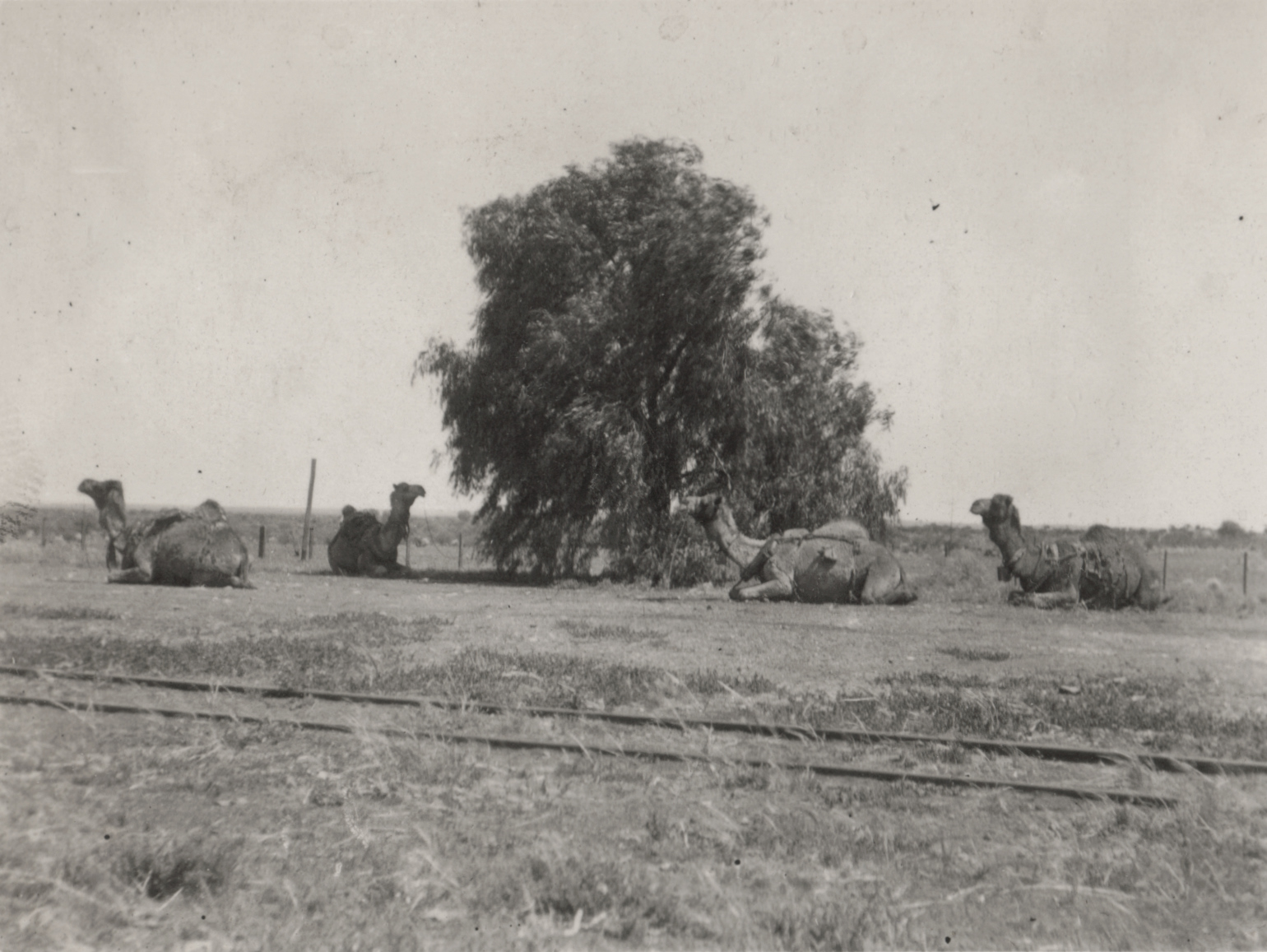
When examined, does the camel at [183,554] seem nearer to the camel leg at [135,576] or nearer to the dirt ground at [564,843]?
the camel leg at [135,576]

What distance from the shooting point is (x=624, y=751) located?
292 inches

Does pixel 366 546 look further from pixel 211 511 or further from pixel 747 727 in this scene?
pixel 747 727

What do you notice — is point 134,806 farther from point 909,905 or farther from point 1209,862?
point 1209,862

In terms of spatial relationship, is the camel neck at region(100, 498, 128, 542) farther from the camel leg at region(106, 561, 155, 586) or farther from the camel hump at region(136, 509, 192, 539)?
the camel leg at region(106, 561, 155, 586)

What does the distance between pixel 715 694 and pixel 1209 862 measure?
177 inches

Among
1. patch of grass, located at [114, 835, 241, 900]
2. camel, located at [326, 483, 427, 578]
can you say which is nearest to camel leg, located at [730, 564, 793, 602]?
camel, located at [326, 483, 427, 578]

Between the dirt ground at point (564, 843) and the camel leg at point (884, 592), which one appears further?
the camel leg at point (884, 592)

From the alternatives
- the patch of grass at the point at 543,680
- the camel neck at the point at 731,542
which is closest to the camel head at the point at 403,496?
the camel neck at the point at 731,542

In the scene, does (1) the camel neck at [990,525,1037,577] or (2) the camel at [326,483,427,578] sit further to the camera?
(2) the camel at [326,483,427,578]

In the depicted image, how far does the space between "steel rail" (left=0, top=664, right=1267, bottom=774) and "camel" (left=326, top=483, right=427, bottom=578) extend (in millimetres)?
17426

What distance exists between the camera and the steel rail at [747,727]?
712cm

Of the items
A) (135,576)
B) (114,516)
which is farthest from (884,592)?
(114,516)

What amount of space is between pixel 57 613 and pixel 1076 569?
A: 15.7 metres

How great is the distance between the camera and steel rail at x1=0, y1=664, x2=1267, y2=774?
712 cm
